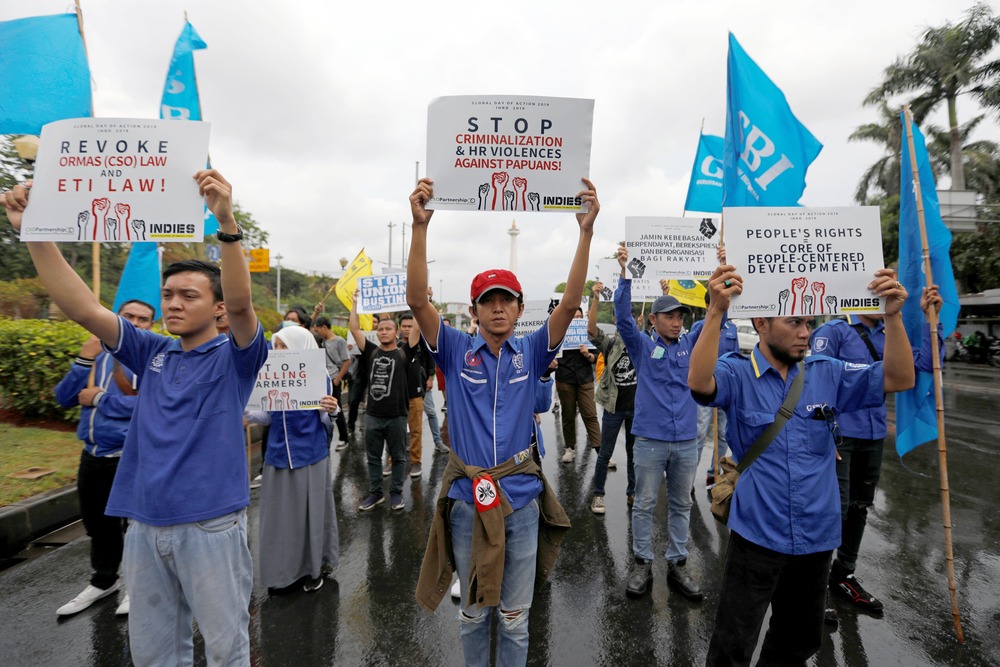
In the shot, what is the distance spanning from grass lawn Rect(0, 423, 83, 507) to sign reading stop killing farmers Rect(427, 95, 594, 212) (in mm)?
5053

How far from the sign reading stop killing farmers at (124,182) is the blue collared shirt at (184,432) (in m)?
0.47

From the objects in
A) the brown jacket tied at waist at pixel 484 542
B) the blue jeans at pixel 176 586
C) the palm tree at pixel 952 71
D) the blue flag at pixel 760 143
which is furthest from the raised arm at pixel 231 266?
the palm tree at pixel 952 71

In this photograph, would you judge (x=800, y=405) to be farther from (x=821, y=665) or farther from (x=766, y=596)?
(x=821, y=665)

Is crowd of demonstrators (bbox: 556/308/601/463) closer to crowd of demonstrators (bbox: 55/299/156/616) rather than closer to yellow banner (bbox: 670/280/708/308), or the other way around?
yellow banner (bbox: 670/280/708/308)

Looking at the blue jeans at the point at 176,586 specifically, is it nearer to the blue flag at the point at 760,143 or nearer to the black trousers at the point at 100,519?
the black trousers at the point at 100,519

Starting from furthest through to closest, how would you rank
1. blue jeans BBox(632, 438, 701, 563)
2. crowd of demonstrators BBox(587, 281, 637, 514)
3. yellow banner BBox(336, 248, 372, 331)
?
yellow banner BBox(336, 248, 372, 331) < crowd of demonstrators BBox(587, 281, 637, 514) < blue jeans BBox(632, 438, 701, 563)

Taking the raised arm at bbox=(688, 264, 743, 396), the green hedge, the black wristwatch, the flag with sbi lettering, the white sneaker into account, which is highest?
the flag with sbi lettering

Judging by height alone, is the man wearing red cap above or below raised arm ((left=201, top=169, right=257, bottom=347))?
below

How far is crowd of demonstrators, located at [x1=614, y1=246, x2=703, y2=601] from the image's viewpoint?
3641mm

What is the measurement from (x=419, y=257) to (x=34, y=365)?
285 inches

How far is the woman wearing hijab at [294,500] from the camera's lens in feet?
11.8

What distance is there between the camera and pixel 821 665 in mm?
2826

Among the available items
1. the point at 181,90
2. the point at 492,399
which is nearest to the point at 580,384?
the point at 492,399

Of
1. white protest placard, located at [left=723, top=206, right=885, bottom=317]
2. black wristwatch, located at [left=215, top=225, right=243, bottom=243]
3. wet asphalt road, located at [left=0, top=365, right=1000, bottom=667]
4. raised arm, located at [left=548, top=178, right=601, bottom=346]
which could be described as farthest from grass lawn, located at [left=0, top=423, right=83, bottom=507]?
white protest placard, located at [left=723, top=206, right=885, bottom=317]
